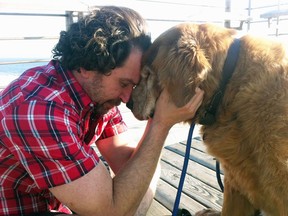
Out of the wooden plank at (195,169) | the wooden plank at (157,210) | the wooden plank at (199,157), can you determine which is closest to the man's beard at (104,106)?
the wooden plank at (157,210)

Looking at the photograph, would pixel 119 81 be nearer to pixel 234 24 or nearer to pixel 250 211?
pixel 250 211

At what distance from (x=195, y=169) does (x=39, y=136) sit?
1.78 m

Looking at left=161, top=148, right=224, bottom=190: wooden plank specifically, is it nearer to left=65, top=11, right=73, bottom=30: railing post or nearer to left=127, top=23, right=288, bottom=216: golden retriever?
left=127, top=23, right=288, bottom=216: golden retriever

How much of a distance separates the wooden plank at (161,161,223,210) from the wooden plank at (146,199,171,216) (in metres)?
0.24

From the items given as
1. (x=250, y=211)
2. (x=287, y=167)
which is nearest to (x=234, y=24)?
(x=250, y=211)

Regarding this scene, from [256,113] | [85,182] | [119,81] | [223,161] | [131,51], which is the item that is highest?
[131,51]

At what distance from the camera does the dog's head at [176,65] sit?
5.70 ft

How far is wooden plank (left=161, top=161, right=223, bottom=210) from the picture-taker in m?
2.48

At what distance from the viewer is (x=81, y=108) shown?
1802mm

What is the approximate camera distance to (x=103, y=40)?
179 cm

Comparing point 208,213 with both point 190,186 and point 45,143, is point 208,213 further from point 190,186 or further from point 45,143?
point 45,143

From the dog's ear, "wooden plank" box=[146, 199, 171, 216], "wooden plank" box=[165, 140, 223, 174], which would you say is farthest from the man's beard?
"wooden plank" box=[165, 140, 223, 174]

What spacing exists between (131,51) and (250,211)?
1.32 m

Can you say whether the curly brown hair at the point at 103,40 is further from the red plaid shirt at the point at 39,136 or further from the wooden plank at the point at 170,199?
the wooden plank at the point at 170,199
